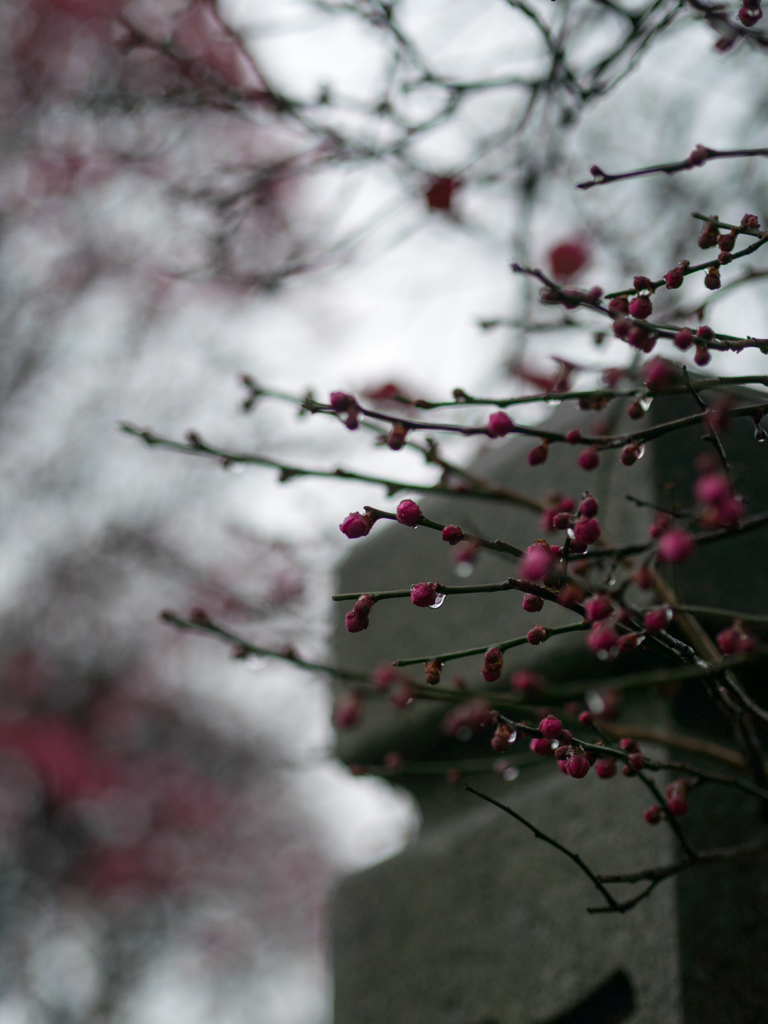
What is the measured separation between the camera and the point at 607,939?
2.87 ft

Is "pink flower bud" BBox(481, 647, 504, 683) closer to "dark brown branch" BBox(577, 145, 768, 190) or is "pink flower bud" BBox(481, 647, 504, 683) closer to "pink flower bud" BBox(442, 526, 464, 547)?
"pink flower bud" BBox(442, 526, 464, 547)


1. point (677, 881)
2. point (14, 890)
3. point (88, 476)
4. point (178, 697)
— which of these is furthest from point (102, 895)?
point (677, 881)

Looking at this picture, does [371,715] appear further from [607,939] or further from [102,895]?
[102,895]

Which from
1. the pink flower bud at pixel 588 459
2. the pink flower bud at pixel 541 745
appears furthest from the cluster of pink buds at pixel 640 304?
the pink flower bud at pixel 541 745

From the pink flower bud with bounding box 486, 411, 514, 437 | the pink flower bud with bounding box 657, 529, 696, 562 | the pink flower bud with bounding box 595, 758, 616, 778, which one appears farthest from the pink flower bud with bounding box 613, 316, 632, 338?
the pink flower bud with bounding box 595, 758, 616, 778

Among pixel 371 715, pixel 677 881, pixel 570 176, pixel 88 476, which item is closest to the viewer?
pixel 677 881

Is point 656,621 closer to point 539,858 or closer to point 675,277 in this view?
point 675,277

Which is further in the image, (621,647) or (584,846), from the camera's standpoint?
(584,846)

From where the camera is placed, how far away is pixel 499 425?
0.63m

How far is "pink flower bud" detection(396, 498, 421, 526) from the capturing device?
23.5 inches

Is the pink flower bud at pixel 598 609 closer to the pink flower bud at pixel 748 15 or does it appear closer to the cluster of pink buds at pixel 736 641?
the cluster of pink buds at pixel 736 641

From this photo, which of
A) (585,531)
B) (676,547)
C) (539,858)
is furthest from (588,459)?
(539,858)

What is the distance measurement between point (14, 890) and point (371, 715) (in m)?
6.70

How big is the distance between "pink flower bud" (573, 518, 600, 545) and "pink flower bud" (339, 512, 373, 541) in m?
0.16
